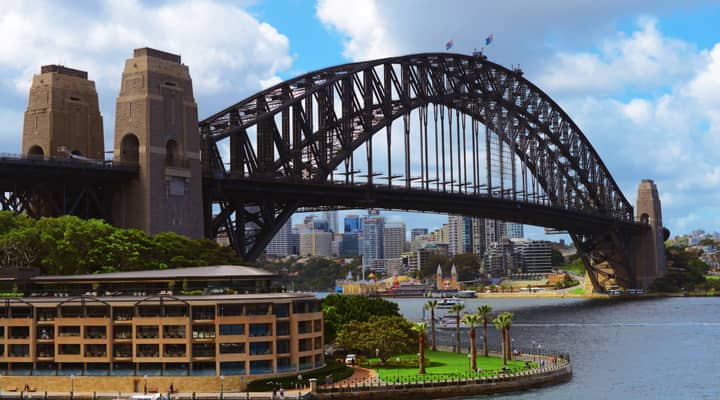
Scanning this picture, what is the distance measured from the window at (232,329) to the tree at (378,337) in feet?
54.0

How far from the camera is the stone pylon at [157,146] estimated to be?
9906cm

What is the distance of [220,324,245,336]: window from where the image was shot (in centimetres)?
7181

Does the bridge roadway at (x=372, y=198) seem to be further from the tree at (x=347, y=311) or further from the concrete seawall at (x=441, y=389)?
the concrete seawall at (x=441, y=389)

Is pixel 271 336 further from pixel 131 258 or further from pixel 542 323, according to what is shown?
pixel 542 323

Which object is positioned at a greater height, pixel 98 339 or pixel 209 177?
pixel 209 177

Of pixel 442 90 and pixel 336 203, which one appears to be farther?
pixel 442 90

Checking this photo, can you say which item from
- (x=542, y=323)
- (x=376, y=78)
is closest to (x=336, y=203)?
(x=376, y=78)

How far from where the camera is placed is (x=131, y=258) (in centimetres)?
8944

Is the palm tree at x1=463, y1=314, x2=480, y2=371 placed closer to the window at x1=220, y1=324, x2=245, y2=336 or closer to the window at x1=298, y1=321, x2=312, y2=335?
the window at x1=298, y1=321, x2=312, y2=335

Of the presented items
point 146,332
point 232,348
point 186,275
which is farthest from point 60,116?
point 232,348

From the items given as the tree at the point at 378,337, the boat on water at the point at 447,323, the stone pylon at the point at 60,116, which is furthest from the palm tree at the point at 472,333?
the boat on water at the point at 447,323

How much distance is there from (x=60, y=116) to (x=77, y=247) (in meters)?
21.2

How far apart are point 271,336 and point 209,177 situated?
3982cm

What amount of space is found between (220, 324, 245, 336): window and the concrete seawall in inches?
269
